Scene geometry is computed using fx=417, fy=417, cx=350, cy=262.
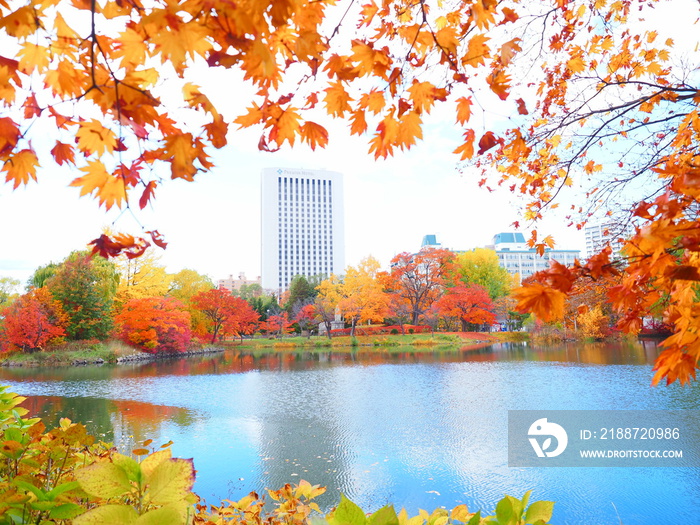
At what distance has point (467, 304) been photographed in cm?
2267

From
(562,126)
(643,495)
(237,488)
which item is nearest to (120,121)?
(562,126)

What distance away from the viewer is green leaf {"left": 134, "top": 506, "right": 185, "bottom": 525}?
20.2 inches

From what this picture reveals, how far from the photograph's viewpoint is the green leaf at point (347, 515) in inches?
22.7

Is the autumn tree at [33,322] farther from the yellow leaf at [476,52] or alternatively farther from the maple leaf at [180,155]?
the yellow leaf at [476,52]

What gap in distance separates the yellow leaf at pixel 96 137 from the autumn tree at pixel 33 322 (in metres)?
15.4

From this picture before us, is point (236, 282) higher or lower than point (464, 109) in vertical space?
higher

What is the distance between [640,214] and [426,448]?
4.05 metres

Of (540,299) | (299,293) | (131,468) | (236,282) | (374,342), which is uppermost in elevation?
(236,282)

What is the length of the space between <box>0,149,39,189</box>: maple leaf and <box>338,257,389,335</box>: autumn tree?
2046 centimetres

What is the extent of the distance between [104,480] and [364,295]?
21437 mm

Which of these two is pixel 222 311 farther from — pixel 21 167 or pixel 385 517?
pixel 385 517

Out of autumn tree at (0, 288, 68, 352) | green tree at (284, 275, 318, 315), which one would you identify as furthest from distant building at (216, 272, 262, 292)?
autumn tree at (0, 288, 68, 352)

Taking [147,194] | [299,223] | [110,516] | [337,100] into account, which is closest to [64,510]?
[110,516]

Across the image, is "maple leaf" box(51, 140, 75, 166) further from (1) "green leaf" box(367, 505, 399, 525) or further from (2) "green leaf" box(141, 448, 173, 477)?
(1) "green leaf" box(367, 505, 399, 525)
